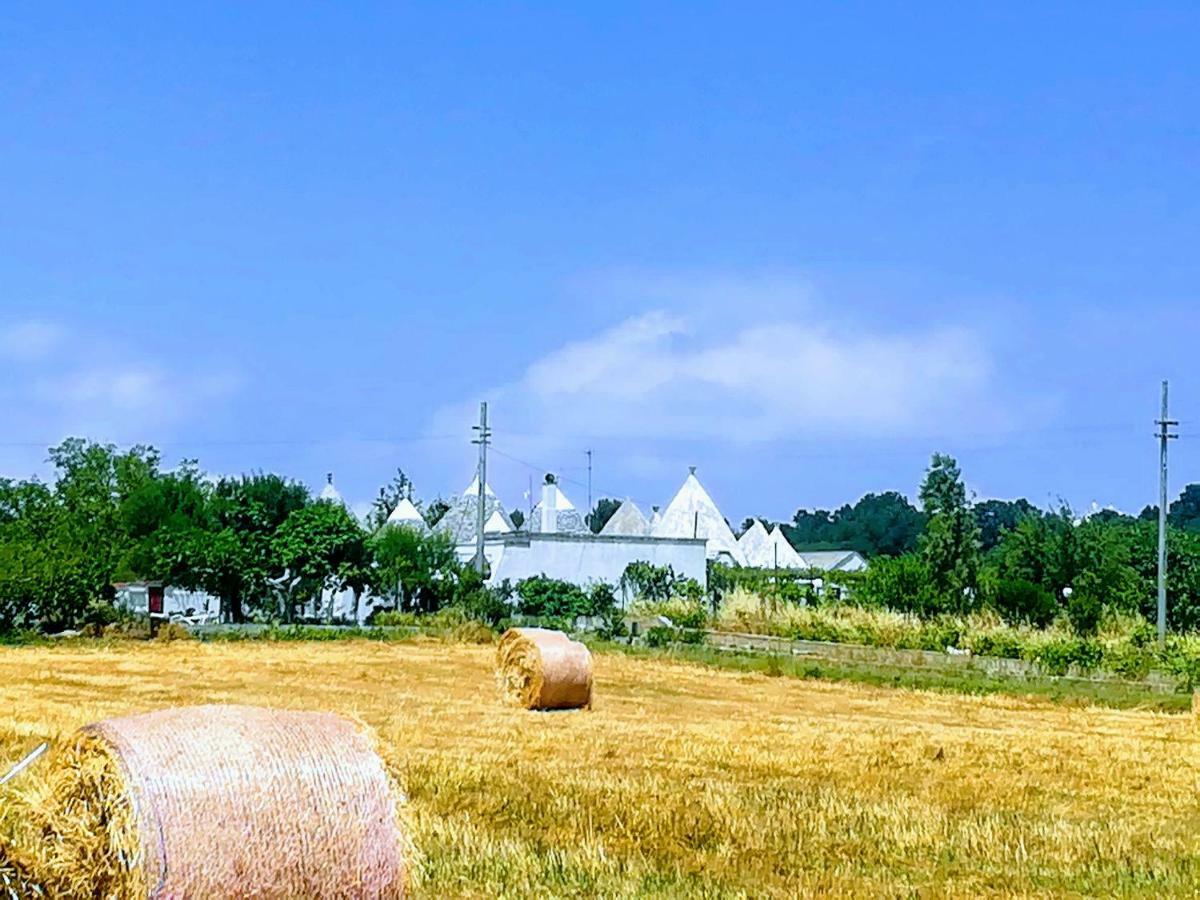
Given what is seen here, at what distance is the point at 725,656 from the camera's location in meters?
39.0

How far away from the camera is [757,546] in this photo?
364 ft

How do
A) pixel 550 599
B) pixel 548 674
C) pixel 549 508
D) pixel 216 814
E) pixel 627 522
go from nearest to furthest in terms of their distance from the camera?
1. pixel 216 814
2. pixel 548 674
3. pixel 550 599
4. pixel 549 508
5. pixel 627 522

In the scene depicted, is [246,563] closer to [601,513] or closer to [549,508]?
[549,508]

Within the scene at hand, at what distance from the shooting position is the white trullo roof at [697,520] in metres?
93.6

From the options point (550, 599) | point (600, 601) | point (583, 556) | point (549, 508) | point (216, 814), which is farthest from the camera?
point (549, 508)

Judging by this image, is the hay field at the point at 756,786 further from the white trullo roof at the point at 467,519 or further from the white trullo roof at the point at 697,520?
the white trullo roof at the point at 697,520

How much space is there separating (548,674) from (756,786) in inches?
404

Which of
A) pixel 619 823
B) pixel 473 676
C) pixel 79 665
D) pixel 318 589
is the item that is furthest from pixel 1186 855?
pixel 318 589

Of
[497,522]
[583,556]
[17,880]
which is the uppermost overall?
[497,522]

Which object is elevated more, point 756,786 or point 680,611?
point 680,611

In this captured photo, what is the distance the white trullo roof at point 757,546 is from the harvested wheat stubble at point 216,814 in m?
99.4

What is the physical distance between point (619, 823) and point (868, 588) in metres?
39.8

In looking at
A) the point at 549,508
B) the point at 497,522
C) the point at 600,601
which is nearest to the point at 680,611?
the point at 600,601

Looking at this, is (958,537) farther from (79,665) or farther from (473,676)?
(79,665)
